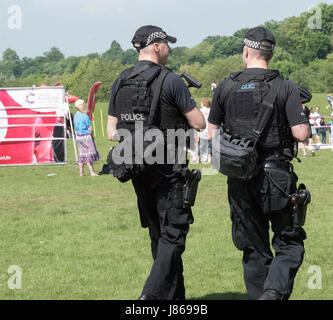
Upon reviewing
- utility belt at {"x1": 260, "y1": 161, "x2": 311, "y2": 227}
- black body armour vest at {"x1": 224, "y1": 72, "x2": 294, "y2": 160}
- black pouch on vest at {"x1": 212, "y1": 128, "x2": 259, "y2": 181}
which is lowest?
utility belt at {"x1": 260, "y1": 161, "x2": 311, "y2": 227}

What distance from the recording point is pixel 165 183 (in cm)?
520

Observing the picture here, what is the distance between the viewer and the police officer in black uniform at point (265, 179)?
4992 millimetres

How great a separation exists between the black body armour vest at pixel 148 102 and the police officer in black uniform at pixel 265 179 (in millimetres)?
449

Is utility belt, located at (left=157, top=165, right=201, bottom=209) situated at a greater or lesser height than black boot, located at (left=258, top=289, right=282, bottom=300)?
greater

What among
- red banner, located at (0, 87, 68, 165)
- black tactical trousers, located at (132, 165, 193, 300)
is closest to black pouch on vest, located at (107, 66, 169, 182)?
black tactical trousers, located at (132, 165, 193, 300)

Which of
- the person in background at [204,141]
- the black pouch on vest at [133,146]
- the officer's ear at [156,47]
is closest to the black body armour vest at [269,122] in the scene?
the black pouch on vest at [133,146]

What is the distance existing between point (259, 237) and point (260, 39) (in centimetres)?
158

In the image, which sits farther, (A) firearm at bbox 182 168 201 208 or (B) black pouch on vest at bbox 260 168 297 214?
(A) firearm at bbox 182 168 201 208

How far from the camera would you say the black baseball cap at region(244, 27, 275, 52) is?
514cm

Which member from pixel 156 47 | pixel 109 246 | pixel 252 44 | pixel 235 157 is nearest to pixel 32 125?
pixel 109 246

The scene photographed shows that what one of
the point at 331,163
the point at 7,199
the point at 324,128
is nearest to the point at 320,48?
the point at 324,128

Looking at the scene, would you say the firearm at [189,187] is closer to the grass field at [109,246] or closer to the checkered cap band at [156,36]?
the checkered cap band at [156,36]

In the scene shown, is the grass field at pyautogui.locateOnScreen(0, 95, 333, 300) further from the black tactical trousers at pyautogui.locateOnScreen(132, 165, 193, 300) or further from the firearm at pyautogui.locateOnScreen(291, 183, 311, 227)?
the firearm at pyautogui.locateOnScreen(291, 183, 311, 227)

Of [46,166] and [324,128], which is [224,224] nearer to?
[46,166]
